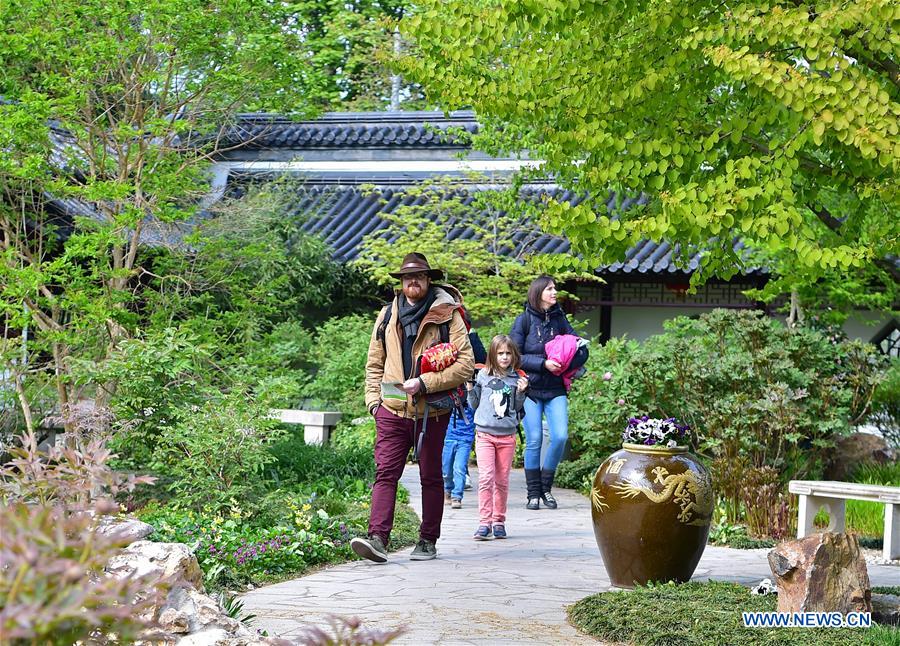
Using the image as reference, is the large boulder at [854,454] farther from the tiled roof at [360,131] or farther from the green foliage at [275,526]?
the tiled roof at [360,131]

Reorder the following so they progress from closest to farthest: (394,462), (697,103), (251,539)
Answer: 1. (697,103)
2. (251,539)
3. (394,462)

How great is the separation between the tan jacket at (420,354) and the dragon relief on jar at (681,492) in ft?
5.00

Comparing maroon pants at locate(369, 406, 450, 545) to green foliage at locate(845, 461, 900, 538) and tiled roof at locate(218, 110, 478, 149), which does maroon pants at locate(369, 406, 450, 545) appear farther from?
tiled roof at locate(218, 110, 478, 149)

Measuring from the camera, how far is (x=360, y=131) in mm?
21844

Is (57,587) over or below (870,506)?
over

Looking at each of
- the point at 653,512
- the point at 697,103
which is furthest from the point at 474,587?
the point at 697,103

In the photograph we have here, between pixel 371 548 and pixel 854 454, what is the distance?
6711mm

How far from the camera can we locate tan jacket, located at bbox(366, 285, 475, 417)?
7.84 metres

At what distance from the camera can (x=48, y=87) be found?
34.3 feet

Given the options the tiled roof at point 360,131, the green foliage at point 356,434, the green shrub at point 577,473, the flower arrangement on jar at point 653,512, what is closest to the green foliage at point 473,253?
the green foliage at point 356,434

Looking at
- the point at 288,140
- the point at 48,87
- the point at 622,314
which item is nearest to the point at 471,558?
the point at 48,87

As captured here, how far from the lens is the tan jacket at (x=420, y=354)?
7.84 metres

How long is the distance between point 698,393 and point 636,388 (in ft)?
4.74

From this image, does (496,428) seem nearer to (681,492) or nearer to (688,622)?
(681,492)
